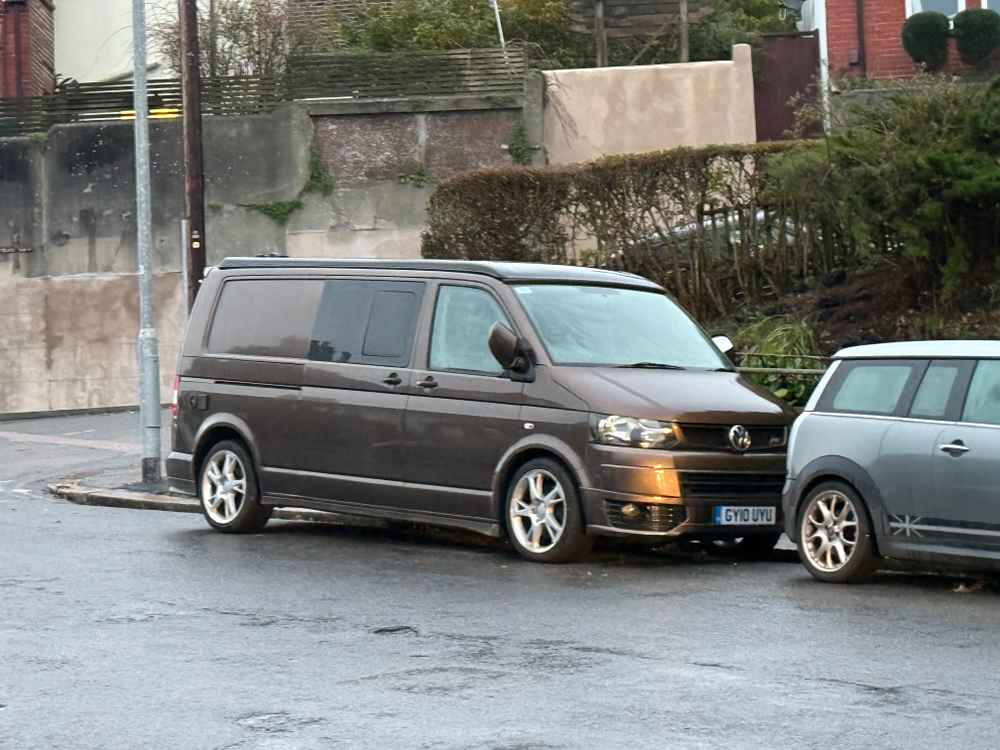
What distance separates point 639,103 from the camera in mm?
31016

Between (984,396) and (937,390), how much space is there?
35 cm

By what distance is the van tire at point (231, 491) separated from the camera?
564 inches

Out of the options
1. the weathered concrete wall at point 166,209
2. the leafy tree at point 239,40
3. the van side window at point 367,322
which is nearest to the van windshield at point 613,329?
the van side window at point 367,322

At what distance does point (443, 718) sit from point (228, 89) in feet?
84.3

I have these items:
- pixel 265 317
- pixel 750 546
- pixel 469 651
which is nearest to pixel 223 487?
pixel 265 317

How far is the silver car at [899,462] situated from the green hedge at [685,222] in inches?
367

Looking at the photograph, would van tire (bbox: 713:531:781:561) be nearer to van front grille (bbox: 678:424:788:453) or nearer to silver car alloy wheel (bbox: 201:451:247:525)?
van front grille (bbox: 678:424:788:453)

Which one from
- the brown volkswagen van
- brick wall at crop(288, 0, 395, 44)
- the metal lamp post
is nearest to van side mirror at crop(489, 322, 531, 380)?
the brown volkswagen van

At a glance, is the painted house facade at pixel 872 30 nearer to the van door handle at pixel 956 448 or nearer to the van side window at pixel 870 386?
the van side window at pixel 870 386

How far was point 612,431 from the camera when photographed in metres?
12.1

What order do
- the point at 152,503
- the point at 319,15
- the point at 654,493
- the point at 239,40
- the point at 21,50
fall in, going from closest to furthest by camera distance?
1. the point at 654,493
2. the point at 152,503
3. the point at 239,40
4. the point at 319,15
5. the point at 21,50

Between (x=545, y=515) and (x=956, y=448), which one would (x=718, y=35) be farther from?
(x=956, y=448)

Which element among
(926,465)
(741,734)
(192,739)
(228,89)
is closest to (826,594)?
(926,465)

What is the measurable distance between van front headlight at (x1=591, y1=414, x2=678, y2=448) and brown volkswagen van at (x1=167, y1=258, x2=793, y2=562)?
1 cm
